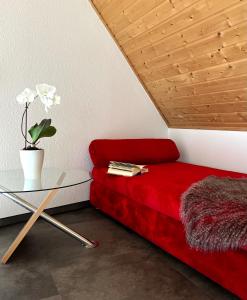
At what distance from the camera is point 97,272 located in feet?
5.09

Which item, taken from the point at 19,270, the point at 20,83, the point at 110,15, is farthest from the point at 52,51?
the point at 19,270

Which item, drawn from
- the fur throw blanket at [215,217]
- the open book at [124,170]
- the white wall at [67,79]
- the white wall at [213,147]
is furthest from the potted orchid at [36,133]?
the white wall at [213,147]

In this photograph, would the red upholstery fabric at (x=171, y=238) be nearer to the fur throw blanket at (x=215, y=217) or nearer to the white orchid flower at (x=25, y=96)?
the fur throw blanket at (x=215, y=217)

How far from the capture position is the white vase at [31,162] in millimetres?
1713

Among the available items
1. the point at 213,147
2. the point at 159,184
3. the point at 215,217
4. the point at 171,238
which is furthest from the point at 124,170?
the point at 213,147

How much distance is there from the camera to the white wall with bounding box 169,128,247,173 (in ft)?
8.23

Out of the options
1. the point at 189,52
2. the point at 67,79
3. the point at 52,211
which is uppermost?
the point at 189,52

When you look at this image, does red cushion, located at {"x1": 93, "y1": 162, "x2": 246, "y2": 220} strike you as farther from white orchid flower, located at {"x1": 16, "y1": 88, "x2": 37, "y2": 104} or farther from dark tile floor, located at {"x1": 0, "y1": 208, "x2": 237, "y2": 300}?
white orchid flower, located at {"x1": 16, "y1": 88, "x2": 37, "y2": 104}

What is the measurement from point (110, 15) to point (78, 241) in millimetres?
1948

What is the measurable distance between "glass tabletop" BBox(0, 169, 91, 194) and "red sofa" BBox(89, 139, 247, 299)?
405 mm

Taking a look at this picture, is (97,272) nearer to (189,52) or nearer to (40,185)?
(40,185)

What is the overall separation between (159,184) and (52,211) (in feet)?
3.71

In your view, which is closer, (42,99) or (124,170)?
(42,99)

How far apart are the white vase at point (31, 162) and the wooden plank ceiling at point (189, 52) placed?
133 centimetres
